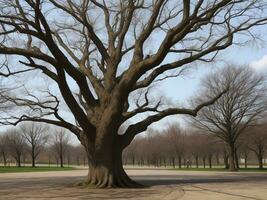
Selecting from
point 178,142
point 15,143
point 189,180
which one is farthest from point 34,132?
point 189,180

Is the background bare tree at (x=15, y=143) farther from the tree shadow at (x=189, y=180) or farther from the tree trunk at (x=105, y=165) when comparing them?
the tree trunk at (x=105, y=165)

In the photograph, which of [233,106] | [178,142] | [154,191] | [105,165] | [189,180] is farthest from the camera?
[178,142]

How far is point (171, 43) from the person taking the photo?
2391 centimetres

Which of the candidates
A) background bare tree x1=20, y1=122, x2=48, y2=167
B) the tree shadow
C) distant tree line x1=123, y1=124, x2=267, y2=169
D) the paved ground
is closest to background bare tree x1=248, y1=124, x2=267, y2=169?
distant tree line x1=123, y1=124, x2=267, y2=169

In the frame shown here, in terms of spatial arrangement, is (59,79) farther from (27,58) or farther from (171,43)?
(171,43)

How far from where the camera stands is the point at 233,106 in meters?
57.1

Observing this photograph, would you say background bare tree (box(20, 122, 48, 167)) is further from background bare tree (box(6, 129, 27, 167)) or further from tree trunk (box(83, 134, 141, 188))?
tree trunk (box(83, 134, 141, 188))

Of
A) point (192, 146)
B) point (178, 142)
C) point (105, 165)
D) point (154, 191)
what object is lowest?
point (154, 191)

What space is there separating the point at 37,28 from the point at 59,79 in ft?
10.3

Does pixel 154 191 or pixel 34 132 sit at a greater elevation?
pixel 34 132

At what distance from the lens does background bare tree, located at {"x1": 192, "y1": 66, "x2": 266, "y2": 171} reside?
56.2 m

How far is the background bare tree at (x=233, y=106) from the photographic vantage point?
56.2 meters

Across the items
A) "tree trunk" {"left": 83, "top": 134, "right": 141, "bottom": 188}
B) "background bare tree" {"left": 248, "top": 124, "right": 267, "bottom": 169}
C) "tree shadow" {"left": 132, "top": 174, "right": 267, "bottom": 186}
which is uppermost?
"background bare tree" {"left": 248, "top": 124, "right": 267, "bottom": 169}

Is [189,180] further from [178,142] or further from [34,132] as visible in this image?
[34,132]
